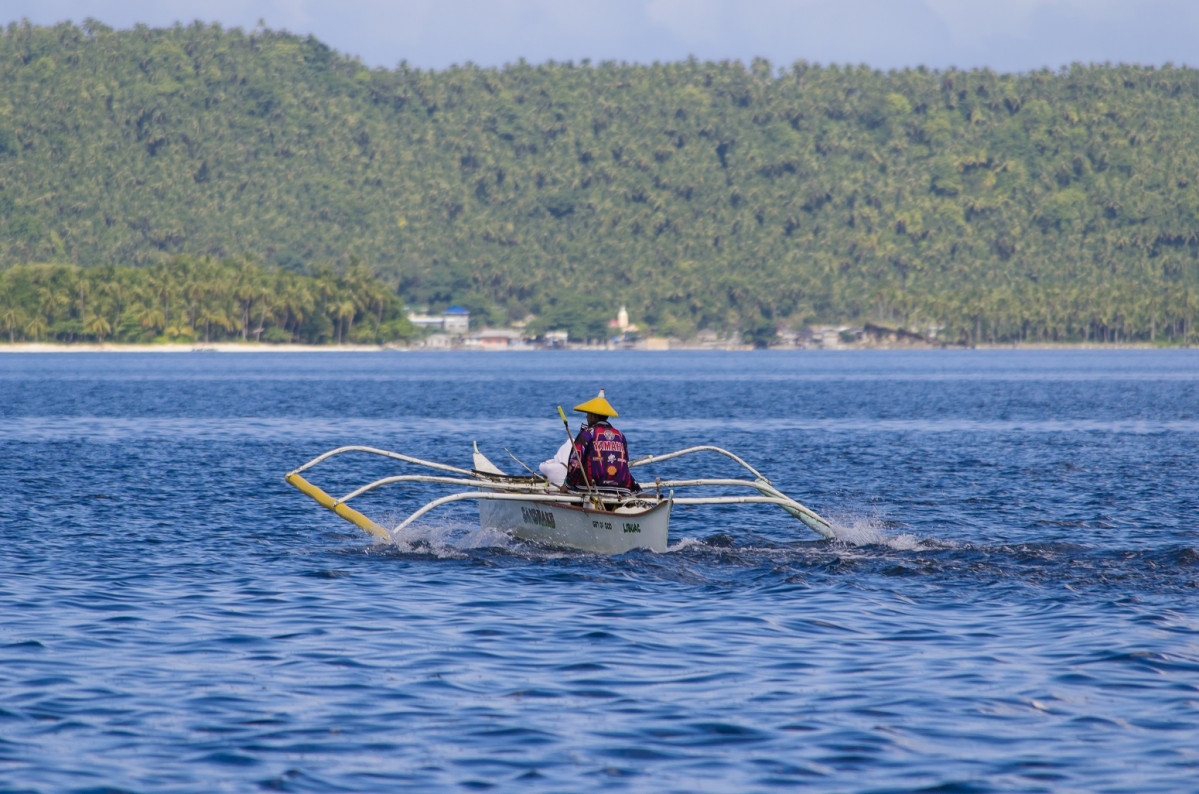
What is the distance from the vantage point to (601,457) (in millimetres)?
22625

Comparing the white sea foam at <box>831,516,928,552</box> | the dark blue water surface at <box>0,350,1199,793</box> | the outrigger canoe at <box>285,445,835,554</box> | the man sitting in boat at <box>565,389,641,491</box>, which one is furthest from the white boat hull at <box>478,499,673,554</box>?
the white sea foam at <box>831,516,928,552</box>

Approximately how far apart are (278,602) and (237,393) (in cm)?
7570

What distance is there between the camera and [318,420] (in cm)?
6531

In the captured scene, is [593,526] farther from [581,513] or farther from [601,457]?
[601,457]

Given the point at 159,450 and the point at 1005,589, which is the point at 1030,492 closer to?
the point at 1005,589

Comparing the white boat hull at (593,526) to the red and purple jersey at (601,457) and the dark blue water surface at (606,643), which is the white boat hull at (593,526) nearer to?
the dark blue water surface at (606,643)

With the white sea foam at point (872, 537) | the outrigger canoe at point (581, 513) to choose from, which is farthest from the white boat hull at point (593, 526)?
the white sea foam at point (872, 537)

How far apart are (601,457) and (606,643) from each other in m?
6.79

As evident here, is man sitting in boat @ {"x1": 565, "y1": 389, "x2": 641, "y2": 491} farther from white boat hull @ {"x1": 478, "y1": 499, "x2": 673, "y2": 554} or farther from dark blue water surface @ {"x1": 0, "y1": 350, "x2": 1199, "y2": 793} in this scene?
dark blue water surface @ {"x1": 0, "y1": 350, "x2": 1199, "y2": 793}

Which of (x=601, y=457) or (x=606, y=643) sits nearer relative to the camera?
(x=606, y=643)

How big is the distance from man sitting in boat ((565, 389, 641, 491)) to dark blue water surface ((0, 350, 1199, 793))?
4.66ft

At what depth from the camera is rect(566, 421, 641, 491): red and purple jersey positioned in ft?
74.2

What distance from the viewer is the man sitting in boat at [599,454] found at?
890 inches

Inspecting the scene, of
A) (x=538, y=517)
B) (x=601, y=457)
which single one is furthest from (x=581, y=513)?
(x=538, y=517)
